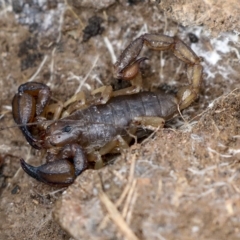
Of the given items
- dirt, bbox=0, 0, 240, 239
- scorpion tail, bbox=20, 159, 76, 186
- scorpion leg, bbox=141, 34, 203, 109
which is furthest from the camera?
scorpion leg, bbox=141, 34, 203, 109

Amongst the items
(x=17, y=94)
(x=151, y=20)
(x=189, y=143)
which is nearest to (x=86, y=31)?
(x=151, y=20)

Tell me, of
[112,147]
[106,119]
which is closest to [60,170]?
[112,147]

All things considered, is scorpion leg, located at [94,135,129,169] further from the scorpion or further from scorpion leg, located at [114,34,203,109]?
scorpion leg, located at [114,34,203,109]

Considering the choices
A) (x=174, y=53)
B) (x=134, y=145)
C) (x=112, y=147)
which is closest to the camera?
(x=134, y=145)

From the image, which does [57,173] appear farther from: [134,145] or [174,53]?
[174,53]

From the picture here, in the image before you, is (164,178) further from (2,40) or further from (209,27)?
(2,40)

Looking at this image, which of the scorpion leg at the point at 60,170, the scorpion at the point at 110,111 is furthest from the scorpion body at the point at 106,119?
the scorpion leg at the point at 60,170

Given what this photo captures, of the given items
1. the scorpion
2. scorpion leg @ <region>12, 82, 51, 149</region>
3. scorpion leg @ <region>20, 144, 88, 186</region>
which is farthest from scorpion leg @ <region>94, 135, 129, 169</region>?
scorpion leg @ <region>12, 82, 51, 149</region>
